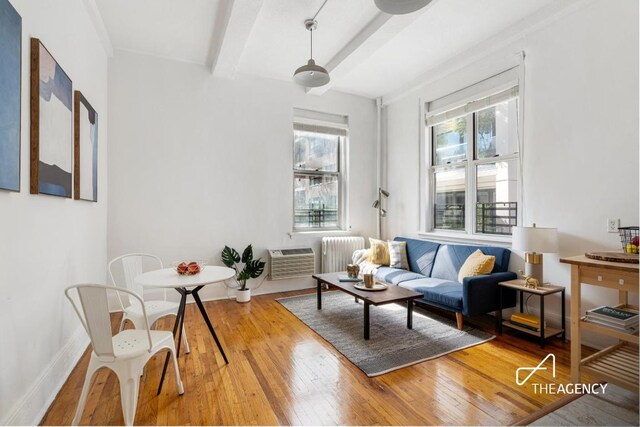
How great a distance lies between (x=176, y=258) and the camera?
3941mm

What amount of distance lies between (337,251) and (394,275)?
3.98ft

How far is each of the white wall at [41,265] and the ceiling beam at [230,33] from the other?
118 cm

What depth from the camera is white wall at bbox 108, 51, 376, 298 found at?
12.2ft

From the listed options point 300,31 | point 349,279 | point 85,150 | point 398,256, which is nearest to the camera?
point 85,150

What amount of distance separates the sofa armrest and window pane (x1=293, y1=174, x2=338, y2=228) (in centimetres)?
259

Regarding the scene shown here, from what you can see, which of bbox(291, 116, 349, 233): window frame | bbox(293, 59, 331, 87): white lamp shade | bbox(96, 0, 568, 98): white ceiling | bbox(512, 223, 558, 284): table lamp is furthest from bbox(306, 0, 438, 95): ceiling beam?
bbox(512, 223, 558, 284): table lamp

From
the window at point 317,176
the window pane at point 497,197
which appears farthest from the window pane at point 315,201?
the window pane at point 497,197

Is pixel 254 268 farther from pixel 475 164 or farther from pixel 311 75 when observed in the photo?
pixel 475 164

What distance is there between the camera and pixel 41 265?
1840 millimetres

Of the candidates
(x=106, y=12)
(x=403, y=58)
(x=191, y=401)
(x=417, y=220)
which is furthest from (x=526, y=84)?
(x=106, y=12)

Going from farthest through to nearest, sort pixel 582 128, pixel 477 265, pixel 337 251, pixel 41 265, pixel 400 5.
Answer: pixel 337 251 → pixel 477 265 → pixel 582 128 → pixel 400 5 → pixel 41 265

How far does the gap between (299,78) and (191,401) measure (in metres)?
2.92

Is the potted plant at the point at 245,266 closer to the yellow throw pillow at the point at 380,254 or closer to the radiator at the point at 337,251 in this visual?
the radiator at the point at 337,251

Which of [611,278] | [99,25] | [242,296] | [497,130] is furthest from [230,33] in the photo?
[611,278]
